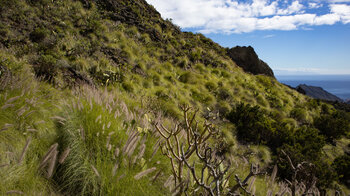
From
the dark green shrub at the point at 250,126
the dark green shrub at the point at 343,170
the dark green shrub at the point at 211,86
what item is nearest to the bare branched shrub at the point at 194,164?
the dark green shrub at the point at 250,126

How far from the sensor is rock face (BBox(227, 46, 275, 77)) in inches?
829

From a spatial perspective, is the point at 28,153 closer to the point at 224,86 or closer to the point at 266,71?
the point at 224,86

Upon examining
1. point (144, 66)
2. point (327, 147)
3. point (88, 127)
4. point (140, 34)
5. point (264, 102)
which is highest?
point (140, 34)

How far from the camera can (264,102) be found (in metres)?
12.7

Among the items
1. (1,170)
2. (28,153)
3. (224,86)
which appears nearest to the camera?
(1,170)

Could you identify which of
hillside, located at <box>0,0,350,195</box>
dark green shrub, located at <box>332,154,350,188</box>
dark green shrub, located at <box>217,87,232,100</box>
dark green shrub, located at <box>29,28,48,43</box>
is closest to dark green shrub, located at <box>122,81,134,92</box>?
hillside, located at <box>0,0,350,195</box>

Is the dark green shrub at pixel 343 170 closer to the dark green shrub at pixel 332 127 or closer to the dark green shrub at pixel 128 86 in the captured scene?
the dark green shrub at pixel 332 127

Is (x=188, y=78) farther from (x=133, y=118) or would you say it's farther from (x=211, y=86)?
(x=133, y=118)

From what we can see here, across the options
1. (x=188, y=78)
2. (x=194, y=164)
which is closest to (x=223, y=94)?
(x=188, y=78)

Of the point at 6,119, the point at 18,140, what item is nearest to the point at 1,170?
the point at 18,140

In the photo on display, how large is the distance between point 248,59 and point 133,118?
808 inches

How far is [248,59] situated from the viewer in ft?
70.2

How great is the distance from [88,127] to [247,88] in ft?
41.9

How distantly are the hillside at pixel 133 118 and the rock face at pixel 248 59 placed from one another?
4198 millimetres
